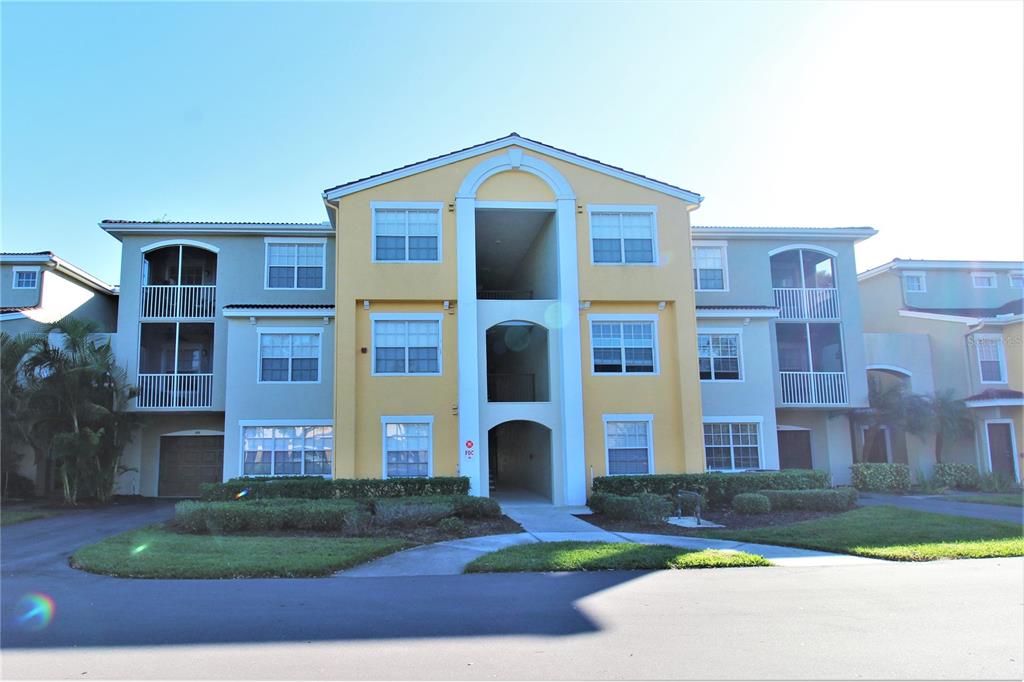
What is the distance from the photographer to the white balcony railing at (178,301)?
23031mm

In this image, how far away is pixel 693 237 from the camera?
23875 millimetres

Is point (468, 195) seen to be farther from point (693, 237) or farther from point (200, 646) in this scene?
point (200, 646)

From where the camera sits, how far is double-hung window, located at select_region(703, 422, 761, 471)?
2138 cm

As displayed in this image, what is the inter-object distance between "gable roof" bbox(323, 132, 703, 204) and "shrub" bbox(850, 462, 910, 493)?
34.8 feet

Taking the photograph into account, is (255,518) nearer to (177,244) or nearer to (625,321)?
(625,321)

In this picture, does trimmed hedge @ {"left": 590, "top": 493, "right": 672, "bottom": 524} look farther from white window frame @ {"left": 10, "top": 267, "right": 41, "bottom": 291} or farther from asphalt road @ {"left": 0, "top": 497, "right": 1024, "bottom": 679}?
white window frame @ {"left": 10, "top": 267, "right": 41, "bottom": 291}

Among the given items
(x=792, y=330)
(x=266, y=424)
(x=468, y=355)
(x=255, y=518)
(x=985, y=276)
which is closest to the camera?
(x=255, y=518)

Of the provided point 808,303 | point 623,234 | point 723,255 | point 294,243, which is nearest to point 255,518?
point 294,243

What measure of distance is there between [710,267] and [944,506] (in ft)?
33.2

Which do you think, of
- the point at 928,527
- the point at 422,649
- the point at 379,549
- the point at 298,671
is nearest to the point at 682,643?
the point at 422,649

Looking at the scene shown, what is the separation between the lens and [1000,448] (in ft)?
78.5

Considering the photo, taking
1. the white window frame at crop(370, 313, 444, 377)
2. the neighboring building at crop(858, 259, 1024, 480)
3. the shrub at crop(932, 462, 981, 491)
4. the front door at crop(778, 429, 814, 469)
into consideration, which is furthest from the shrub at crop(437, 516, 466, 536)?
the neighboring building at crop(858, 259, 1024, 480)

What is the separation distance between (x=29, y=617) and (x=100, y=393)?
14958 mm

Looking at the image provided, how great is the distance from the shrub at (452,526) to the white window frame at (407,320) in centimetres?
581
